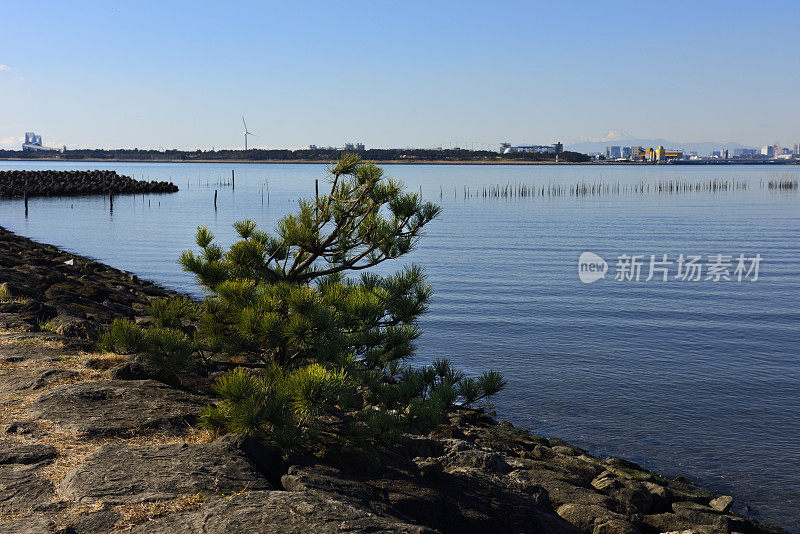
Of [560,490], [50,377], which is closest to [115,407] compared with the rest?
[50,377]

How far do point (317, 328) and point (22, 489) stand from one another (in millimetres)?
2818

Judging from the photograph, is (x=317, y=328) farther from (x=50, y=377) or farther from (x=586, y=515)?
(x=586, y=515)

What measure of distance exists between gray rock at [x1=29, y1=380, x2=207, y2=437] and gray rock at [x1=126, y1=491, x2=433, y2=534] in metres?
2.37

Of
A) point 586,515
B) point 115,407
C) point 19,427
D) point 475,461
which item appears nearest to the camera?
point 19,427

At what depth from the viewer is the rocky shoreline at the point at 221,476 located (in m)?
5.21

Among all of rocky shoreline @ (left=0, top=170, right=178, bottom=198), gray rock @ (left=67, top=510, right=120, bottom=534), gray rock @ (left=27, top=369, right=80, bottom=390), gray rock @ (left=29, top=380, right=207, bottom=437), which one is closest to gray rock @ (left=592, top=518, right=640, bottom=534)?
gray rock @ (left=29, top=380, right=207, bottom=437)

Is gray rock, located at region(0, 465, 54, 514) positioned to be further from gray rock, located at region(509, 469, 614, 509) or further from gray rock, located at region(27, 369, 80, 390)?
gray rock, located at region(509, 469, 614, 509)

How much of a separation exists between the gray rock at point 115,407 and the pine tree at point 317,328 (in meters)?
0.59

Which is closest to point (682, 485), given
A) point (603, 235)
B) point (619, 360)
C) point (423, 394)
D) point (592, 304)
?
point (423, 394)

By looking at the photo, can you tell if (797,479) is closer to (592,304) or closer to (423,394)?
(423,394)

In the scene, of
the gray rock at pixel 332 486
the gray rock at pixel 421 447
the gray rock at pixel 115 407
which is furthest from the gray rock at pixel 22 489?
the gray rock at pixel 421 447

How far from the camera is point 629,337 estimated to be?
70.0 ft

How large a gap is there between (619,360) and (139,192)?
98476 mm

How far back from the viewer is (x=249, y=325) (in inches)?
269
